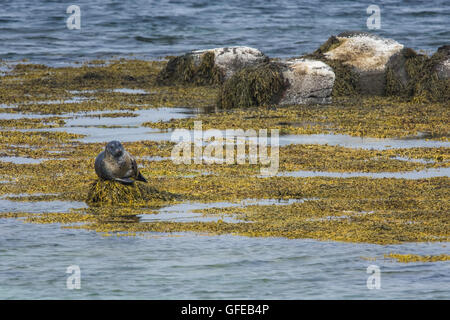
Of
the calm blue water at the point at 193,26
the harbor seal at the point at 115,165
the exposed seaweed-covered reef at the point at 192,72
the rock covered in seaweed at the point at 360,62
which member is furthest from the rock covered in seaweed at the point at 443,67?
the calm blue water at the point at 193,26

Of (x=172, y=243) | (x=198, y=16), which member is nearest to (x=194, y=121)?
(x=172, y=243)

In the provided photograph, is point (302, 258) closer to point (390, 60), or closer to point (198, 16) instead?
point (390, 60)

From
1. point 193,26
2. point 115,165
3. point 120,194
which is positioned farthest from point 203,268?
point 193,26

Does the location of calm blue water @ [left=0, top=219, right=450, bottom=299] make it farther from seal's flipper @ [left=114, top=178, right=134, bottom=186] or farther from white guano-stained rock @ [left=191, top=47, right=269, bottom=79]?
white guano-stained rock @ [left=191, top=47, right=269, bottom=79]

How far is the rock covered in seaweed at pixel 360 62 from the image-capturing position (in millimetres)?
18781

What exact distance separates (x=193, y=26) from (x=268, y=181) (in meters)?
28.1

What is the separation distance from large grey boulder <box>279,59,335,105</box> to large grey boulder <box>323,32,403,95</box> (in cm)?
123

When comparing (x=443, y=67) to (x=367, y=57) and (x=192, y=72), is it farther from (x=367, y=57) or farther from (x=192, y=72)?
(x=192, y=72)

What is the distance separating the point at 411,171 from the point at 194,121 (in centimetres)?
534

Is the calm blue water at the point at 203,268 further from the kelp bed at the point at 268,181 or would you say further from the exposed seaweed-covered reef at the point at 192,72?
the exposed seaweed-covered reef at the point at 192,72

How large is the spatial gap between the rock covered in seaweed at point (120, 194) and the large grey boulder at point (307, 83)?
7994 millimetres

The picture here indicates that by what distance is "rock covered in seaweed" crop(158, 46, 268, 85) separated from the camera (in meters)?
21.0

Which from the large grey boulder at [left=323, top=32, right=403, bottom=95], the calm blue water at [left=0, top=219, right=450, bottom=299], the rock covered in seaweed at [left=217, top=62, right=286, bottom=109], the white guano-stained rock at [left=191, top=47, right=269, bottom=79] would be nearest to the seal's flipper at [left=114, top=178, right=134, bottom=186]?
the calm blue water at [left=0, top=219, right=450, bottom=299]

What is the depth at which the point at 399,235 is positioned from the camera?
857cm
